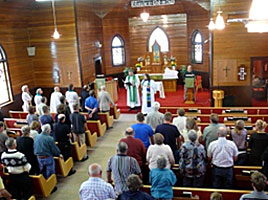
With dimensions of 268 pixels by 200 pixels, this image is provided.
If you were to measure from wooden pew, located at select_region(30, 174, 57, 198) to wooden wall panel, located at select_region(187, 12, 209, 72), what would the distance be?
10.3 metres

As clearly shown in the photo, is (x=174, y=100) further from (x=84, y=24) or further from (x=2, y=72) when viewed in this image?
(x=2, y=72)

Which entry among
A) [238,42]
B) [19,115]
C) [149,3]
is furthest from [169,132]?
[149,3]

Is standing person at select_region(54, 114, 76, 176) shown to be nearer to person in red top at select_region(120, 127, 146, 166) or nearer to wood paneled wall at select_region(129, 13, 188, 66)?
person in red top at select_region(120, 127, 146, 166)

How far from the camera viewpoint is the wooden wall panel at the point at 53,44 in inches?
456

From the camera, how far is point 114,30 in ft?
49.9

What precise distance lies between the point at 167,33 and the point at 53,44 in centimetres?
621

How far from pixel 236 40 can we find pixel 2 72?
835cm

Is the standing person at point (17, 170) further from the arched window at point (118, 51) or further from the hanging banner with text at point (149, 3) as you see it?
the arched window at point (118, 51)

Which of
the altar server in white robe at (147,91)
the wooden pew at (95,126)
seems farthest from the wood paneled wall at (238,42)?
the wooden pew at (95,126)

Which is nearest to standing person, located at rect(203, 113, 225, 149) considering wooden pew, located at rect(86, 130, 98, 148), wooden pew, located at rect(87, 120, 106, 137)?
wooden pew, located at rect(86, 130, 98, 148)

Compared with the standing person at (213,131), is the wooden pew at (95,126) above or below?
below

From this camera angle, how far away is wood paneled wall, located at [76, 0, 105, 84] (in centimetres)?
1191

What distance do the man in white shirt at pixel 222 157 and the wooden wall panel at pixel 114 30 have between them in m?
11.0

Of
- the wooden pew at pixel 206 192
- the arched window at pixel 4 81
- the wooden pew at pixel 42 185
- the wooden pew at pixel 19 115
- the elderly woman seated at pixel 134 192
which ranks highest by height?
the arched window at pixel 4 81
